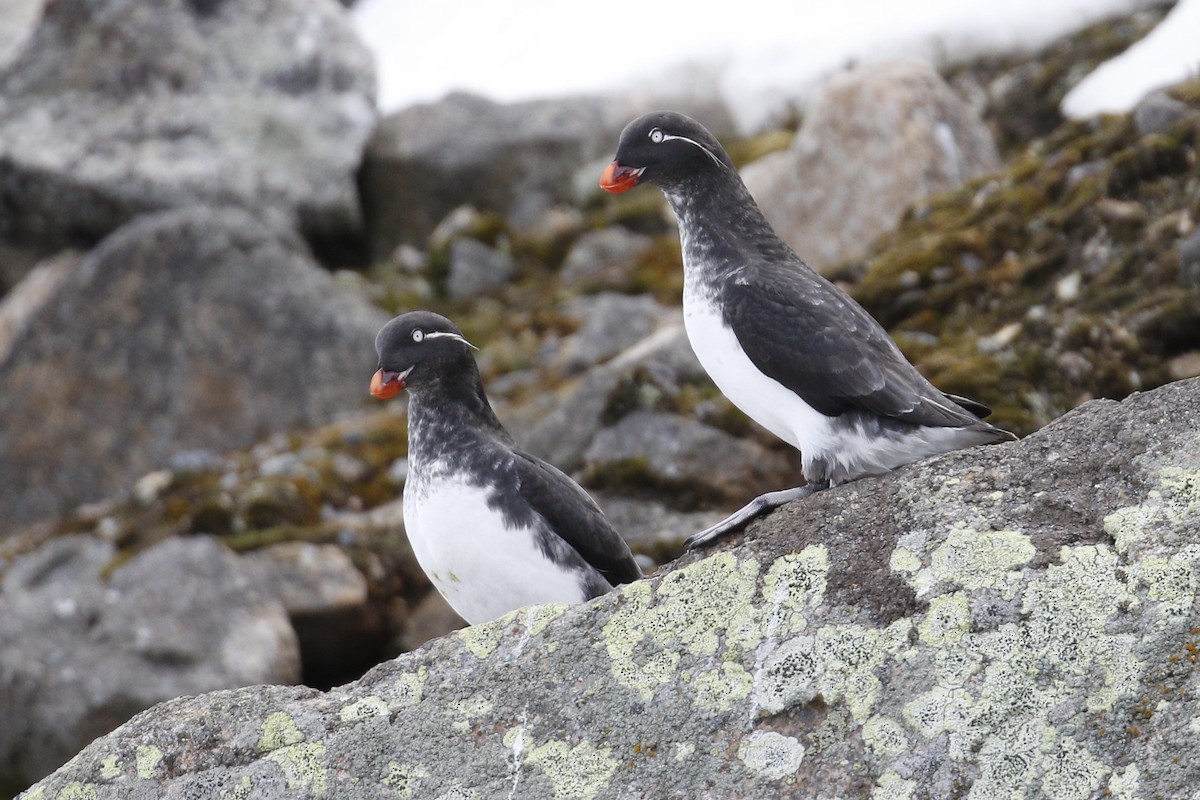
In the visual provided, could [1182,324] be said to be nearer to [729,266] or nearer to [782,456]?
[782,456]

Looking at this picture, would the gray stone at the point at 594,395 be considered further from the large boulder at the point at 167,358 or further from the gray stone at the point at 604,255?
the gray stone at the point at 604,255

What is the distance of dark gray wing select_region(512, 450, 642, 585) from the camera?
23.2 ft

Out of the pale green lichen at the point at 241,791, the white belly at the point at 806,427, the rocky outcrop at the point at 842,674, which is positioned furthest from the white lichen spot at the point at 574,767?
the white belly at the point at 806,427

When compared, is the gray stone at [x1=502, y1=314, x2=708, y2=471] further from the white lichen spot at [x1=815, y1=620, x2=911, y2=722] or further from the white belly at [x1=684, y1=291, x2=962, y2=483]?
the white lichen spot at [x1=815, y1=620, x2=911, y2=722]

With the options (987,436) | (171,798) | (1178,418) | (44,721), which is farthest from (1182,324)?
(44,721)

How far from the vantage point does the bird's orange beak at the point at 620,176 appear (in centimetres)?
702

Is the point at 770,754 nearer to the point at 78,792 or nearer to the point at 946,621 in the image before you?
the point at 946,621

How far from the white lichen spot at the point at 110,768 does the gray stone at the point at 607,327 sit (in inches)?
355

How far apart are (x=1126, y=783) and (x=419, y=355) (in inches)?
183

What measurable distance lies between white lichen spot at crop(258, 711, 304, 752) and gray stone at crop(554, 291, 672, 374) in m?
8.92

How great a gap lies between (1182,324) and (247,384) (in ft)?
33.4

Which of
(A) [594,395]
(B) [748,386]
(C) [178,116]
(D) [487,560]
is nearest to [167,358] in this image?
(C) [178,116]

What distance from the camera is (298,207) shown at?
734 inches

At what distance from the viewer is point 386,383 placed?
7.46 meters
